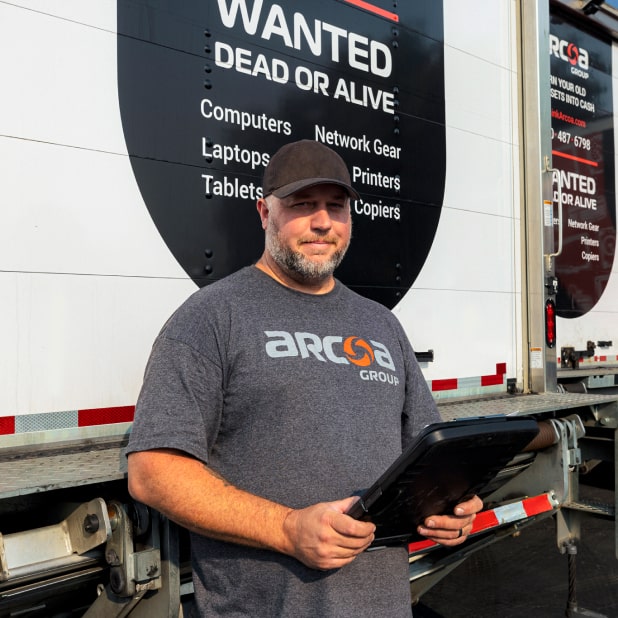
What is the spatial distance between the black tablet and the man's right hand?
2cm

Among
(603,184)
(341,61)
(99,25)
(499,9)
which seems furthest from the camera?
(603,184)

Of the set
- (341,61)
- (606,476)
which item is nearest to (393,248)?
(341,61)

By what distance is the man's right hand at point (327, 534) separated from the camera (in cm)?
126

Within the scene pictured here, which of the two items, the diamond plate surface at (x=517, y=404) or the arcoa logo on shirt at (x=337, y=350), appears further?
the diamond plate surface at (x=517, y=404)

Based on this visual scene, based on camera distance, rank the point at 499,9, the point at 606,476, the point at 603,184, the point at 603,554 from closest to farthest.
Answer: the point at 499,9
the point at 603,184
the point at 603,554
the point at 606,476

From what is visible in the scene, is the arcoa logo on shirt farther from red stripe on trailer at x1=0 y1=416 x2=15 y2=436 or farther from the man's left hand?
red stripe on trailer at x1=0 y1=416 x2=15 y2=436

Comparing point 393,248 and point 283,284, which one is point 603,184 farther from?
point 283,284

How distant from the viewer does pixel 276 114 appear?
7.33ft

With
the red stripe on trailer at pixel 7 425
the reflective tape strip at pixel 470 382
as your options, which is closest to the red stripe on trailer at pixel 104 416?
the red stripe on trailer at pixel 7 425

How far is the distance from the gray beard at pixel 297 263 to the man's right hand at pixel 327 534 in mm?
539

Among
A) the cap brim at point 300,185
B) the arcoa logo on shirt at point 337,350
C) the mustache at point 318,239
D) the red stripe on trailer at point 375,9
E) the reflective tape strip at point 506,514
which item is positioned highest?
the red stripe on trailer at point 375,9

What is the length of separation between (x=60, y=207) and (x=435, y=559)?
1664 millimetres

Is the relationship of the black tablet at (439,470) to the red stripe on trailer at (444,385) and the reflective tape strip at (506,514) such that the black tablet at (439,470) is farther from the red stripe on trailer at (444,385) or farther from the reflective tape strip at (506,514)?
the red stripe on trailer at (444,385)

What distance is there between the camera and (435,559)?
2.49 meters
